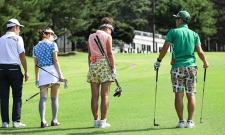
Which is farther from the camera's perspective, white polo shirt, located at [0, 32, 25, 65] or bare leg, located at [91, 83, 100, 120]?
white polo shirt, located at [0, 32, 25, 65]

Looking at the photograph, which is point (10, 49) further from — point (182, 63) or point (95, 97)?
point (182, 63)

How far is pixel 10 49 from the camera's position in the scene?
10.4 m

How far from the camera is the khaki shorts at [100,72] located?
9781 millimetres

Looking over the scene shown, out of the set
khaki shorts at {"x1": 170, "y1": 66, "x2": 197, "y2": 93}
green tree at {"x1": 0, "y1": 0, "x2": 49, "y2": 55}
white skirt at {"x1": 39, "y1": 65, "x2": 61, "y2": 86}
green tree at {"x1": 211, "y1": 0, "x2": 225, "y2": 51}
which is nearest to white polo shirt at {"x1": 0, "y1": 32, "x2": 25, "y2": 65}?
white skirt at {"x1": 39, "y1": 65, "x2": 61, "y2": 86}

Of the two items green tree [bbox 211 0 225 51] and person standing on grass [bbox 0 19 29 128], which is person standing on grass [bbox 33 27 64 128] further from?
green tree [bbox 211 0 225 51]

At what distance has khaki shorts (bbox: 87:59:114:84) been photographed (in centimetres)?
978

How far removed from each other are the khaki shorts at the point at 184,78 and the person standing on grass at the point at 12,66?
2.96 metres

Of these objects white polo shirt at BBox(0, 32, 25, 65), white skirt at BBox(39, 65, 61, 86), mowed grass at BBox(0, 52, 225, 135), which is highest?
white polo shirt at BBox(0, 32, 25, 65)

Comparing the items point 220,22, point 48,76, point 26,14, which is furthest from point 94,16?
point 48,76

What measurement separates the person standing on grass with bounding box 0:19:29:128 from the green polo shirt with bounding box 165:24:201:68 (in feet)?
9.58

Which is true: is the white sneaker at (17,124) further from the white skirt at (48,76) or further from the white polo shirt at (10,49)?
the white polo shirt at (10,49)

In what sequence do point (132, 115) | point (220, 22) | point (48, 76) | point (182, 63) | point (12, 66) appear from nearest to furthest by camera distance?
1. point (182, 63)
2. point (48, 76)
3. point (12, 66)
4. point (132, 115)
5. point (220, 22)

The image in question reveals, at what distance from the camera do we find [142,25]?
108062 mm

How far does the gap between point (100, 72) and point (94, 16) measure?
7106 cm
